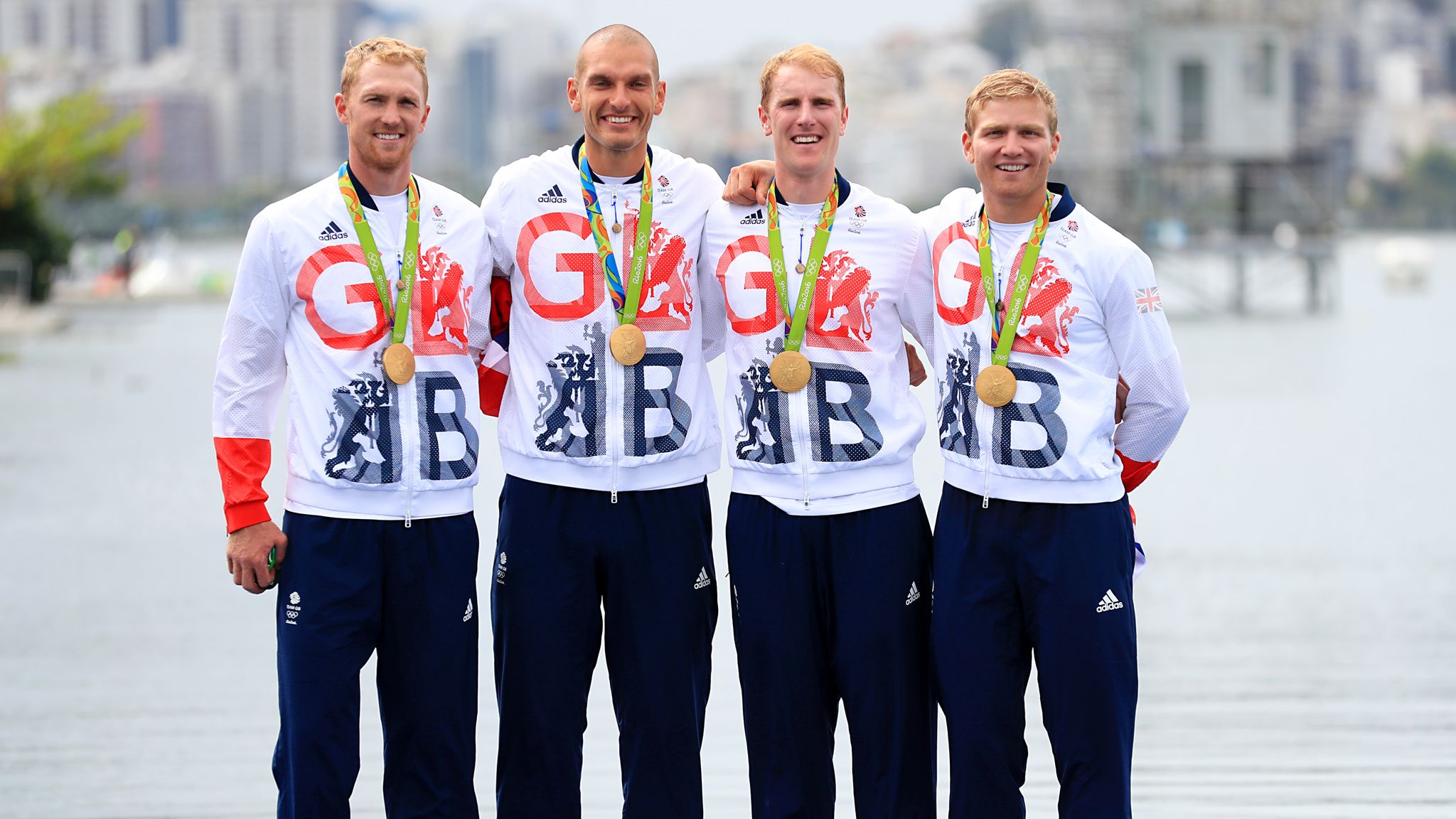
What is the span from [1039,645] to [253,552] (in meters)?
2.10

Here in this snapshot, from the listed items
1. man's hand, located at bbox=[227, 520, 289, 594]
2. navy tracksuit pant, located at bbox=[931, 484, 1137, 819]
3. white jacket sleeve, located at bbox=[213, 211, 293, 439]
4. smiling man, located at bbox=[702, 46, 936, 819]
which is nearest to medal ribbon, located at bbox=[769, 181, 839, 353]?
smiling man, located at bbox=[702, 46, 936, 819]

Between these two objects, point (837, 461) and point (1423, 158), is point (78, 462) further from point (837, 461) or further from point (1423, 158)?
point (1423, 158)

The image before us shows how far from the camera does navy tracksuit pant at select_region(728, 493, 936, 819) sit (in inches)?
193

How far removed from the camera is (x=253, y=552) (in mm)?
4781

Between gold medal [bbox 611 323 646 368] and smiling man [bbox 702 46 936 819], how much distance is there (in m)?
0.29

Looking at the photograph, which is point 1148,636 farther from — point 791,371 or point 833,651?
point 791,371

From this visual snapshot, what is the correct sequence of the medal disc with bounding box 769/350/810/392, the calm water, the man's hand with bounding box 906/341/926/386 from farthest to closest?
the calm water
the man's hand with bounding box 906/341/926/386
the medal disc with bounding box 769/350/810/392

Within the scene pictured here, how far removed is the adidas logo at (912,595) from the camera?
4.94m

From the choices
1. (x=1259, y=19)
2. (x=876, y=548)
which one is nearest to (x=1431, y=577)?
(x=876, y=548)

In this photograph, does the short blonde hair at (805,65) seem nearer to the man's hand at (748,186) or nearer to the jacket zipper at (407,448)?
the man's hand at (748,186)

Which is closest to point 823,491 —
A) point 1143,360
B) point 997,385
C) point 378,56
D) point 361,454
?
point 997,385

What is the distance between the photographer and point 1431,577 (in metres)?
10.9

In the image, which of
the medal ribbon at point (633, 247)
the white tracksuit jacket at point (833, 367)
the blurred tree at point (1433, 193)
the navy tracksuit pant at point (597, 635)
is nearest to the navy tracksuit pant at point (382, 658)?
the navy tracksuit pant at point (597, 635)

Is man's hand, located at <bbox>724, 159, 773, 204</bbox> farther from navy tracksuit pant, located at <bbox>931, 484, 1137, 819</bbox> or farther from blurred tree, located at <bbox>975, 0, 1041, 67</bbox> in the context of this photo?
Answer: blurred tree, located at <bbox>975, 0, 1041, 67</bbox>
